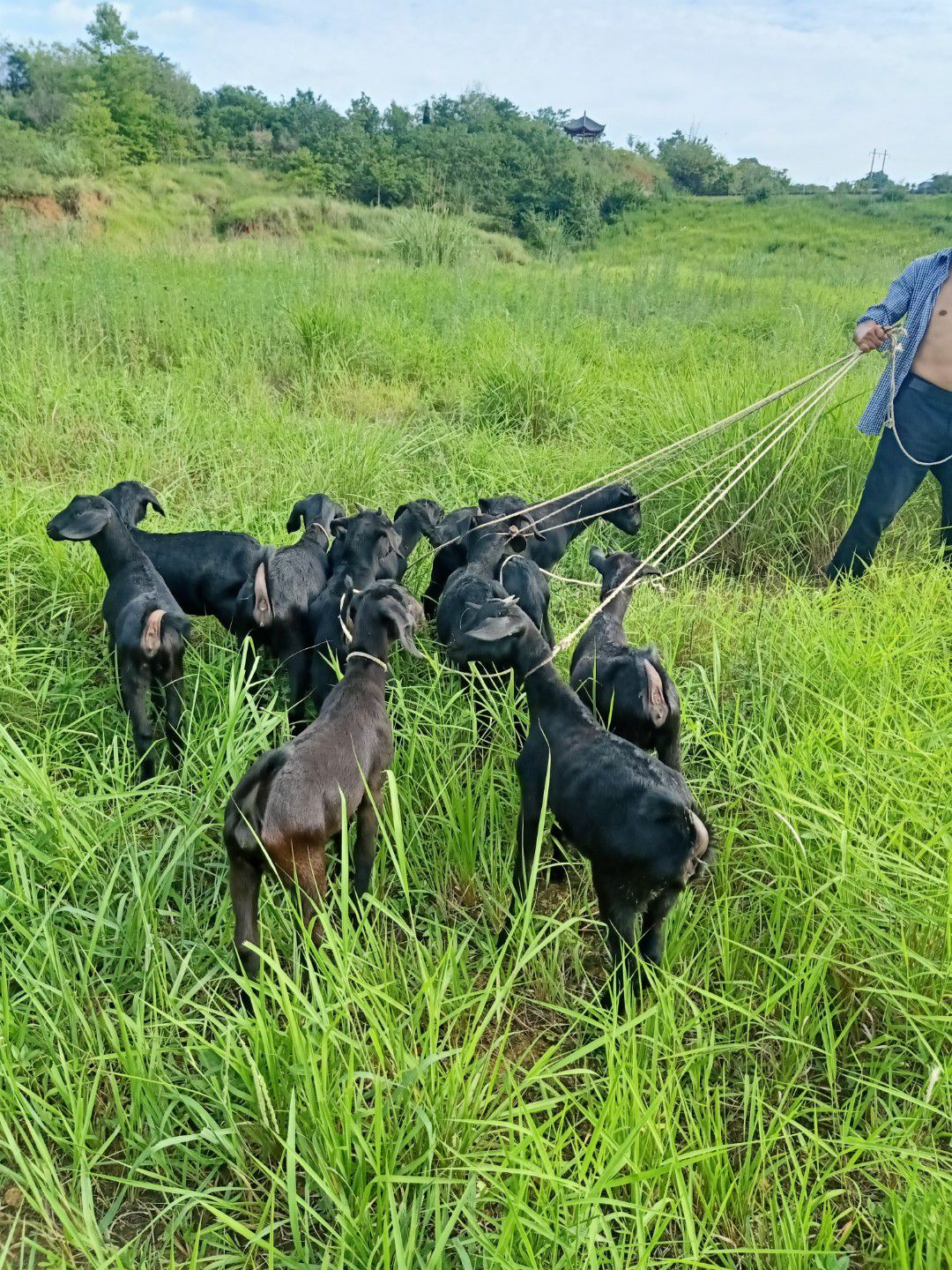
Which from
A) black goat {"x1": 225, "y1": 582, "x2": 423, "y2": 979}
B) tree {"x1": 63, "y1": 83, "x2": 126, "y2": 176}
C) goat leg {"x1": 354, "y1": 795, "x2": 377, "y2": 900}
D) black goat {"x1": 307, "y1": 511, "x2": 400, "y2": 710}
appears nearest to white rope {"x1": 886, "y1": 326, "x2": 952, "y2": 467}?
black goat {"x1": 307, "y1": 511, "x2": 400, "y2": 710}

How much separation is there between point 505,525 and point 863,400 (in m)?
4.11

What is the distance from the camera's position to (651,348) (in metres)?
8.12

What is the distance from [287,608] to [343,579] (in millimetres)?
266

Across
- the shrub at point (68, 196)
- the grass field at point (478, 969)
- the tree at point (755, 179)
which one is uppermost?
the tree at point (755, 179)

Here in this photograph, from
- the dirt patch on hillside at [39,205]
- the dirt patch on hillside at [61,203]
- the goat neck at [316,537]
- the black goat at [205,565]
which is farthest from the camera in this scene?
the dirt patch on hillside at [61,203]

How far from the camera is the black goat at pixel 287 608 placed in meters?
3.39

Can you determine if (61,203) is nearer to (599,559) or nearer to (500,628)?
(599,559)

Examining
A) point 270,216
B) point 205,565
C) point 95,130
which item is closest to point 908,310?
point 205,565

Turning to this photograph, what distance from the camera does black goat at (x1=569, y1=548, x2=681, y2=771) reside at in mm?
2688

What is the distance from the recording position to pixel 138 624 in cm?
314

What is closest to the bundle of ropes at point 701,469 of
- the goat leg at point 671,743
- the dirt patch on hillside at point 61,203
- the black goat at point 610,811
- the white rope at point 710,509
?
the white rope at point 710,509

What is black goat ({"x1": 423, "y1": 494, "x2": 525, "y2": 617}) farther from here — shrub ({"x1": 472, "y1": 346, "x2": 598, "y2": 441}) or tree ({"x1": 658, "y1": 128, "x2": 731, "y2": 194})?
tree ({"x1": 658, "y1": 128, "x2": 731, "y2": 194})

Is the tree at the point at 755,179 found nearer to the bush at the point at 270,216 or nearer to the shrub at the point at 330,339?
the bush at the point at 270,216

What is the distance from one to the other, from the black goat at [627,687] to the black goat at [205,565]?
1.63 m
